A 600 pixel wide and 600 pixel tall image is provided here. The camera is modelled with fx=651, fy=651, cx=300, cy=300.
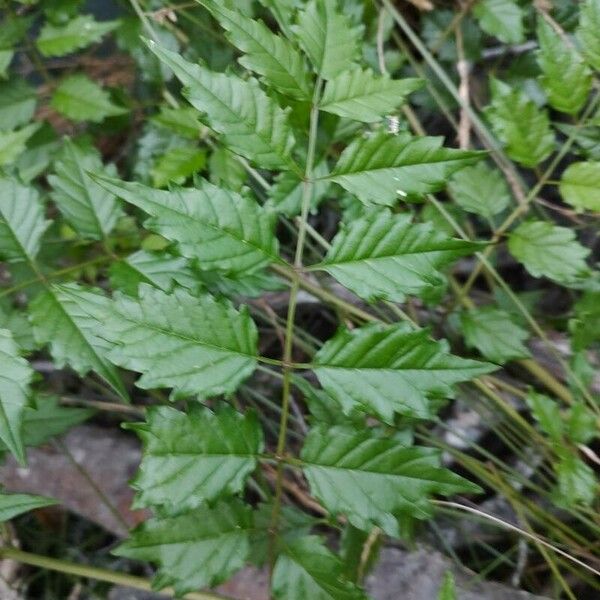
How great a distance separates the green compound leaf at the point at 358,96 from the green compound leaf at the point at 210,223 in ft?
0.62

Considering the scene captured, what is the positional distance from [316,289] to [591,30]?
60 cm

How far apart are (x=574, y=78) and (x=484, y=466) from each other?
2.22 ft

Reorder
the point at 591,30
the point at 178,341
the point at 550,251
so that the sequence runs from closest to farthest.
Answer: the point at 178,341 < the point at 591,30 < the point at 550,251

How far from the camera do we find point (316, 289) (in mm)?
1176

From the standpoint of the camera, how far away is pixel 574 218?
1.38m

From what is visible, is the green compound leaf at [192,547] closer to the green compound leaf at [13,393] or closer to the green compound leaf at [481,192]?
the green compound leaf at [13,393]

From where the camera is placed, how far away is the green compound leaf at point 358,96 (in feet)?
2.90

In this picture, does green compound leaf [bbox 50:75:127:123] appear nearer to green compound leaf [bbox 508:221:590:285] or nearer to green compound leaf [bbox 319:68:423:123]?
green compound leaf [bbox 319:68:423:123]

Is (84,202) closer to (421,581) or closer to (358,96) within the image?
(358,96)

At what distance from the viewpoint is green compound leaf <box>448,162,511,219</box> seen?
3.95 feet

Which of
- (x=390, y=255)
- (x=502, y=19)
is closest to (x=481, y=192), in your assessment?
(x=502, y=19)

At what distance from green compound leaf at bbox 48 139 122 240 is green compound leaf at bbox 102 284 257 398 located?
39cm

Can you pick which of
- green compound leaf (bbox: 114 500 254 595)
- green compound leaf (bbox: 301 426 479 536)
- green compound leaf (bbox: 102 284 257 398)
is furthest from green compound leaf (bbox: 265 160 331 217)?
green compound leaf (bbox: 114 500 254 595)

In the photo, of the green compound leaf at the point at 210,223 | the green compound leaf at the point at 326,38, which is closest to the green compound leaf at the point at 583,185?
the green compound leaf at the point at 326,38
